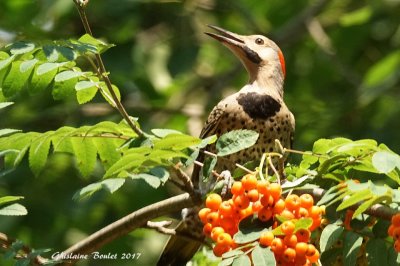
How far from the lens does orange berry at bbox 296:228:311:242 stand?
2998mm

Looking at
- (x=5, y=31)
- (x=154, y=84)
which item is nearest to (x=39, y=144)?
(x=5, y=31)

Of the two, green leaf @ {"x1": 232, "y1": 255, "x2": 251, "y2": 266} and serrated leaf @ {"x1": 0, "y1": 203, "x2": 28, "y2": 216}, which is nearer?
green leaf @ {"x1": 232, "y1": 255, "x2": 251, "y2": 266}

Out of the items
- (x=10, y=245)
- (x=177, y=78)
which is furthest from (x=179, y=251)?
(x=177, y=78)

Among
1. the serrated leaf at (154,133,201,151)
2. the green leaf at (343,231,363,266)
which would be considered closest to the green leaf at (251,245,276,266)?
the green leaf at (343,231,363,266)

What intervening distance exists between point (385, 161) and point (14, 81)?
4.43 ft

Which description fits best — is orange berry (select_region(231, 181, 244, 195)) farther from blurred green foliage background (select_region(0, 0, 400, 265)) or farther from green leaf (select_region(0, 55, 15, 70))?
blurred green foliage background (select_region(0, 0, 400, 265))

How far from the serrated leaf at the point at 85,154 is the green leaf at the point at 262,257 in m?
0.97

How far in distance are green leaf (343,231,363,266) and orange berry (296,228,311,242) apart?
28 centimetres


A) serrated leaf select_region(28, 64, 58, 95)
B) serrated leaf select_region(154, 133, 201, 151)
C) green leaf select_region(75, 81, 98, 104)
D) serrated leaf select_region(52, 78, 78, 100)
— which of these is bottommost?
serrated leaf select_region(154, 133, 201, 151)

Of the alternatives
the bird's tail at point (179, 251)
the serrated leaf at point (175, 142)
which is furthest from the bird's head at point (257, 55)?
the serrated leaf at point (175, 142)

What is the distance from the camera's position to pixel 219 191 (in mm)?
3594

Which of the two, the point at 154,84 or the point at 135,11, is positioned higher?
the point at 135,11

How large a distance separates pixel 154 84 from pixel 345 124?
1600 millimetres

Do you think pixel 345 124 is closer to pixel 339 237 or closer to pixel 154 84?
pixel 154 84
